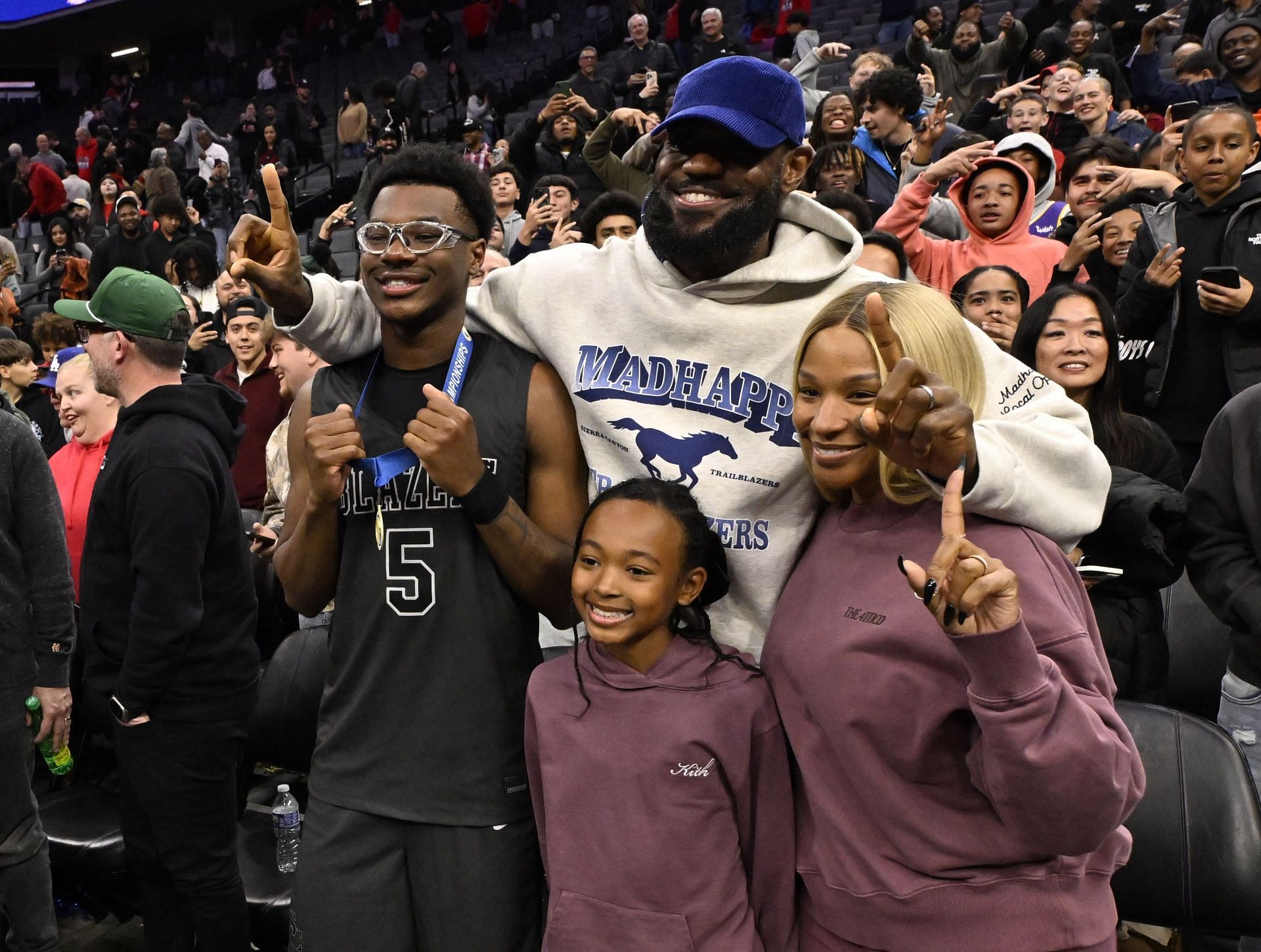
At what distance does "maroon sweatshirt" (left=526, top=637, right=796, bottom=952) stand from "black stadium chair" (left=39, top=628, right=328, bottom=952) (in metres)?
1.76

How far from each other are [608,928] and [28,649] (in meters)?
2.14

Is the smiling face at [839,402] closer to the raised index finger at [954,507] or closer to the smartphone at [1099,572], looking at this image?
the raised index finger at [954,507]

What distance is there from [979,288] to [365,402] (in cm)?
245

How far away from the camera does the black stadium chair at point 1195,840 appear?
2.23m

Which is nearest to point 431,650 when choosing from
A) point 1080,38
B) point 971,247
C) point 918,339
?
point 918,339

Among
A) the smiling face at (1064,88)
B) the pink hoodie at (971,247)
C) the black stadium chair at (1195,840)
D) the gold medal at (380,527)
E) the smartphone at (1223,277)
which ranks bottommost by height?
the black stadium chair at (1195,840)

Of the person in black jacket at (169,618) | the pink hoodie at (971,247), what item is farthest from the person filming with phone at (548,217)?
the person in black jacket at (169,618)

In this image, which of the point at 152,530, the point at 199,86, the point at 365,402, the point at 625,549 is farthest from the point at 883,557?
the point at 199,86

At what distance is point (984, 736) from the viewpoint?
1.44 meters

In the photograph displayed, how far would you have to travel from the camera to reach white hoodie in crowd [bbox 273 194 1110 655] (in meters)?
1.94

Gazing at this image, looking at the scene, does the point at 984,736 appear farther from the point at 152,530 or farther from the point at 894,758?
the point at 152,530

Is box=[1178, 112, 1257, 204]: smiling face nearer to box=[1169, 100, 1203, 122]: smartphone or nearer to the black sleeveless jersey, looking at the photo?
box=[1169, 100, 1203, 122]: smartphone

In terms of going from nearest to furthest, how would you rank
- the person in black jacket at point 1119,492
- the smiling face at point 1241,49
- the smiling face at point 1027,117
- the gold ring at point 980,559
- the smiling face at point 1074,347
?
the gold ring at point 980,559 → the person in black jacket at point 1119,492 → the smiling face at point 1074,347 → the smiling face at point 1241,49 → the smiling face at point 1027,117

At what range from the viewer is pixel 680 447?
197cm
